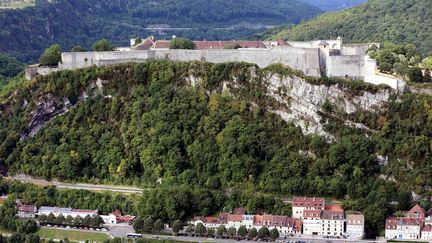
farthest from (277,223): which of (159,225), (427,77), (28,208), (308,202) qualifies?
(28,208)

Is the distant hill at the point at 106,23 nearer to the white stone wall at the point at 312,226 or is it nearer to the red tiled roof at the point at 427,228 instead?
the white stone wall at the point at 312,226

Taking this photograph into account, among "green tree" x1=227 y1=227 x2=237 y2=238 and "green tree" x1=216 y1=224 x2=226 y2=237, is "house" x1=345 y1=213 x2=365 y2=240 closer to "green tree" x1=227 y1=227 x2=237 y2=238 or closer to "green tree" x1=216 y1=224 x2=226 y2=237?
"green tree" x1=227 y1=227 x2=237 y2=238

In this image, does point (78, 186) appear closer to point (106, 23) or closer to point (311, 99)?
point (311, 99)

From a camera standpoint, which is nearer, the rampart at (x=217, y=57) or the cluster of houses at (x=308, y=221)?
the cluster of houses at (x=308, y=221)

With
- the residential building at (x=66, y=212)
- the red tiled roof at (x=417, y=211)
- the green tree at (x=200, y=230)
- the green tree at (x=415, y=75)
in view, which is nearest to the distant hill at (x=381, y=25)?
the green tree at (x=415, y=75)

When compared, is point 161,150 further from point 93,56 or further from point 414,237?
point 414,237

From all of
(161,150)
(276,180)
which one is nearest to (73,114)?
(161,150)
